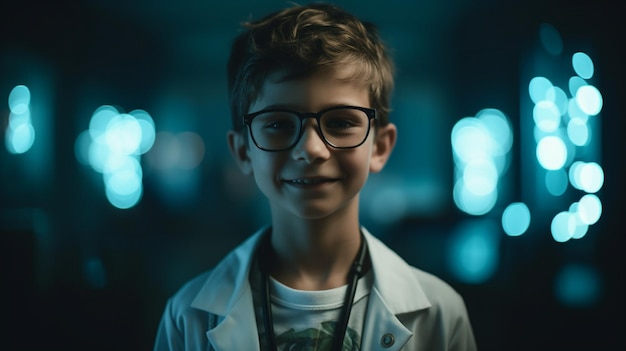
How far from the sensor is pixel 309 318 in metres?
0.91

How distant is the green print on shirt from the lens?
2.94 ft

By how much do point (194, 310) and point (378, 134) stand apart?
0.64 m

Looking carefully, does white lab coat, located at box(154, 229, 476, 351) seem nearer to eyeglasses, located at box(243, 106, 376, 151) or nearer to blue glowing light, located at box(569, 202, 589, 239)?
eyeglasses, located at box(243, 106, 376, 151)

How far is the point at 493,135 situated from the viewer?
5406mm

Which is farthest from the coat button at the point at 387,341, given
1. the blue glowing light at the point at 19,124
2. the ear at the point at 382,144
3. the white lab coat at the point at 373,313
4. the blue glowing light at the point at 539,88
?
the blue glowing light at the point at 539,88

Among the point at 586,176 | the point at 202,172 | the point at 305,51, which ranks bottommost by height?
the point at 202,172

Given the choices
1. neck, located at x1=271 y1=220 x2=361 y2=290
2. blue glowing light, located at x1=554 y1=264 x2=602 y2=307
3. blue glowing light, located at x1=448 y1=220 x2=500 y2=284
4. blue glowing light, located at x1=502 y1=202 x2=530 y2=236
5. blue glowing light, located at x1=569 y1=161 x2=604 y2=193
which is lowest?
blue glowing light, located at x1=448 y1=220 x2=500 y2=284

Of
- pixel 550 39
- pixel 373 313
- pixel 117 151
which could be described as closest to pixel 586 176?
pixel 550 39

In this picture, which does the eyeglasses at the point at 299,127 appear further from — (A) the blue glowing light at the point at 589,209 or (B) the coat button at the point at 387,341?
(A) the blue glowing light at the point at 589,209

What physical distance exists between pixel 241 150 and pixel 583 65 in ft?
6.16

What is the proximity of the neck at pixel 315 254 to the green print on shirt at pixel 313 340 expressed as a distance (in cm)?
11

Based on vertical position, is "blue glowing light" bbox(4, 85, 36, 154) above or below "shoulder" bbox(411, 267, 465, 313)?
above

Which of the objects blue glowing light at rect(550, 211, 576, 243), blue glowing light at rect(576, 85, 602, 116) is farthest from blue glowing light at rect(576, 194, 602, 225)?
blue glowing light at rect(576, 85, 602, 116)

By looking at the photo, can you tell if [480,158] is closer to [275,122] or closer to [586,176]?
[586,176]
